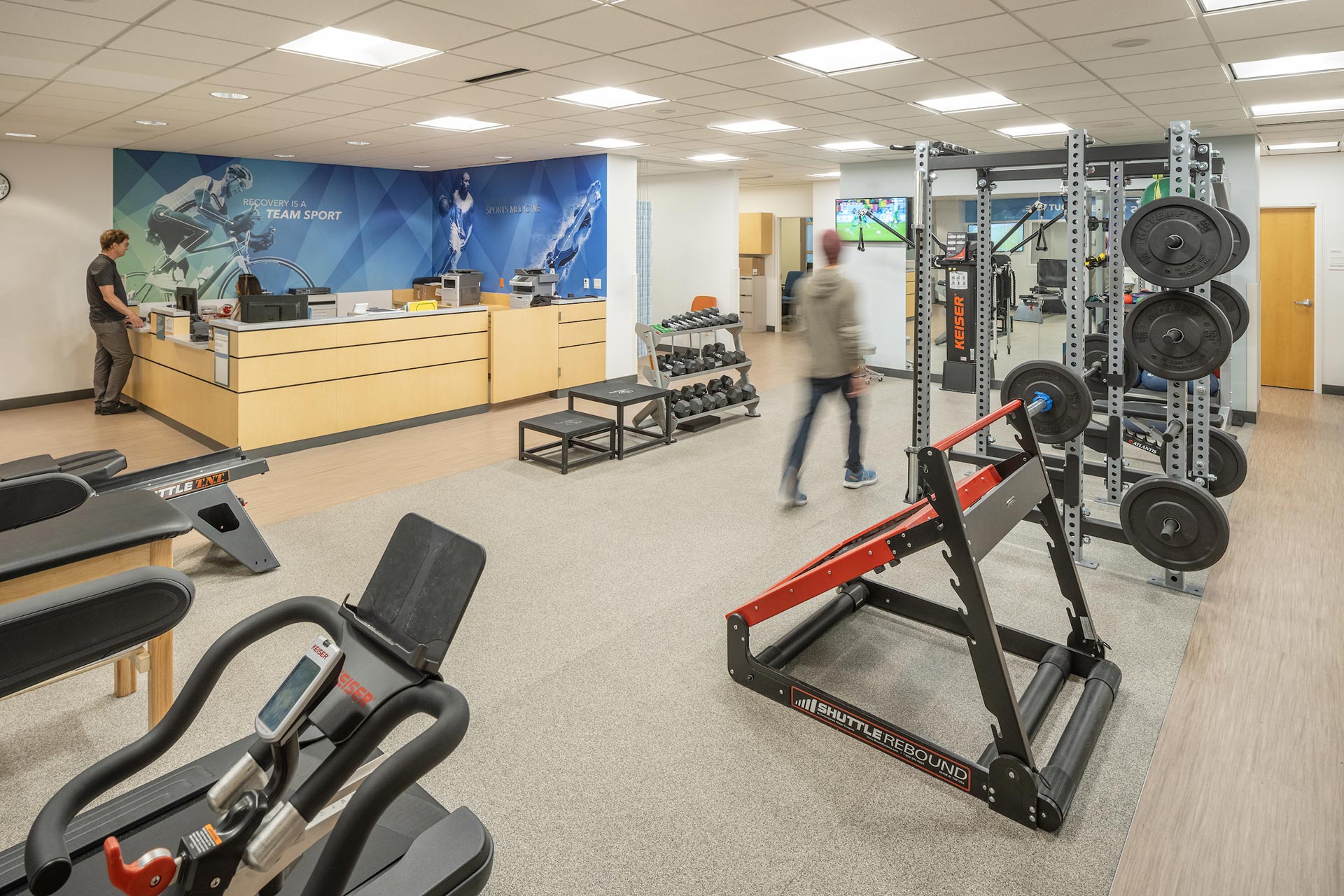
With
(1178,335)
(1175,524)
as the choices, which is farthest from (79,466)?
(1178,335)

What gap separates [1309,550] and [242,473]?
5756 millimetres

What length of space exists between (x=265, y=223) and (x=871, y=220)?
7.57 m

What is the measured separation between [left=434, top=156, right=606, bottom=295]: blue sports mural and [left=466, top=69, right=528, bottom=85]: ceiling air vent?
13.5 ft

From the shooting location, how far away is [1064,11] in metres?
3.82

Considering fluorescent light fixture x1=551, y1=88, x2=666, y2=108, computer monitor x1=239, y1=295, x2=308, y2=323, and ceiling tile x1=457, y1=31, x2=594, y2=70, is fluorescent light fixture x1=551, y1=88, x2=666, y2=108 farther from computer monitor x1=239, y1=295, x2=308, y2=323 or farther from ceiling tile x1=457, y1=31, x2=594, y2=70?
computer monitor x1=239, y1=295, x2=308, y2=323

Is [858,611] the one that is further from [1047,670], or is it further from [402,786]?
[402,786]

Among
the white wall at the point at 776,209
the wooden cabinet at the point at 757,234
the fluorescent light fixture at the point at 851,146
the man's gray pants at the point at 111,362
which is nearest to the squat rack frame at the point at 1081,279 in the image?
the fluorescent light fixture at the point at 851,146

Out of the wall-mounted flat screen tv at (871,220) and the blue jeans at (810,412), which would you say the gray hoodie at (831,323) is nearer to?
the blue jeans at (810,412)

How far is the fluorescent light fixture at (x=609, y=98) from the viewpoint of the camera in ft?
18.9

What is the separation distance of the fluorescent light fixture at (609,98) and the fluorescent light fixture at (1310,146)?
21.0 feet

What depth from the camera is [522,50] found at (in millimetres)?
4535

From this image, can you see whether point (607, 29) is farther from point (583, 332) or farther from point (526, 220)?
point (526, 220)

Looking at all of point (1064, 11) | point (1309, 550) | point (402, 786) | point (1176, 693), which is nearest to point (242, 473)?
point (402, 786)

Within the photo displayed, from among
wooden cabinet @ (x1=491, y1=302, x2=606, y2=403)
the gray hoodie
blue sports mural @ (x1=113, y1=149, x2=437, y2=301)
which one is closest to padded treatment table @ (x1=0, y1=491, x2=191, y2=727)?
the gray hoodie
